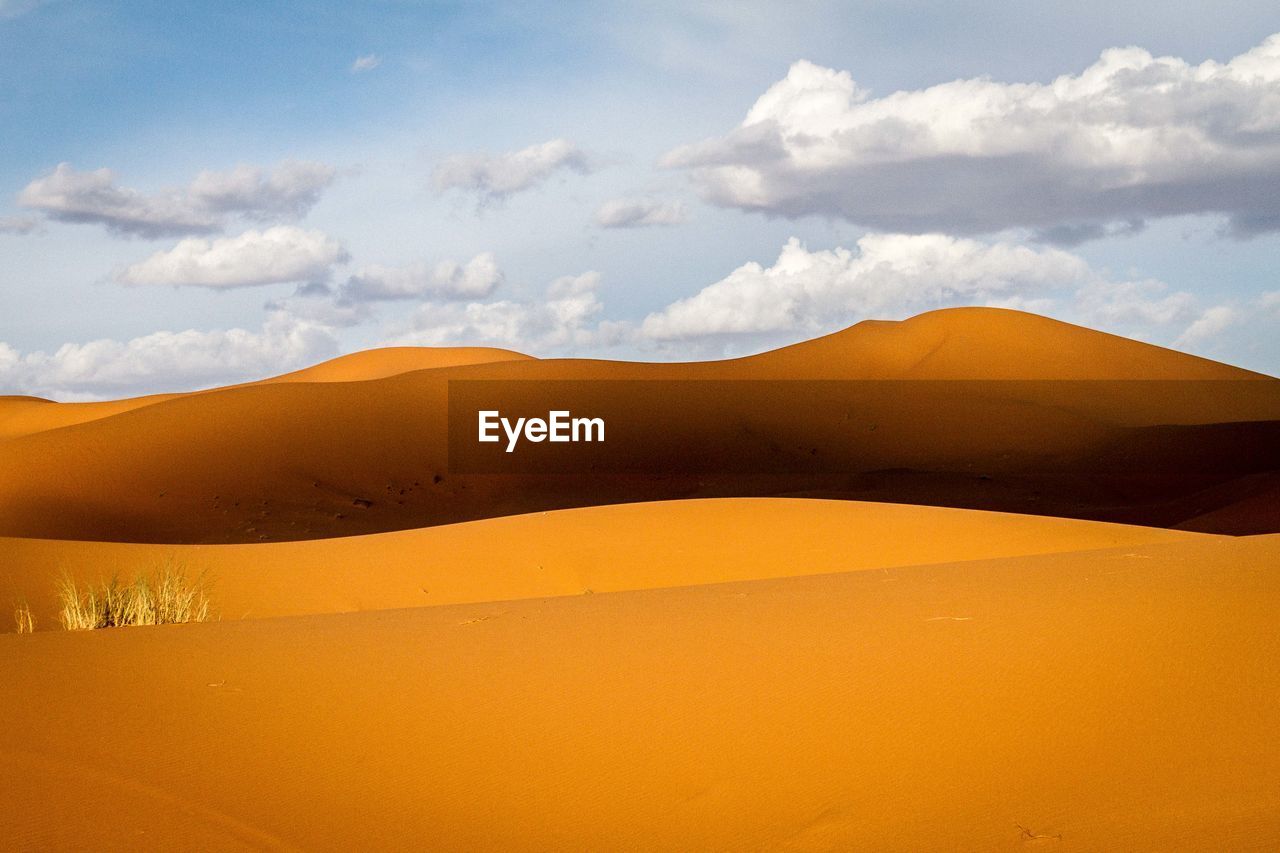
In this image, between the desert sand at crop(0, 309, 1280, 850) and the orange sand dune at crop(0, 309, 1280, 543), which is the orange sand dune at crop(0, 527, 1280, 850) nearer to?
the desert sand at crop(0, 309, 1280, 850)

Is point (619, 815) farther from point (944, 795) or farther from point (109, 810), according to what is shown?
point (109, 810)

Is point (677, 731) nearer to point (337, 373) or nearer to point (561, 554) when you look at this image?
point (561, 554)

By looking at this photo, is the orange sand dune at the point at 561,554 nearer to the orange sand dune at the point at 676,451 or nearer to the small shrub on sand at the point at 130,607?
the small shrub on sand at the point at 130,607

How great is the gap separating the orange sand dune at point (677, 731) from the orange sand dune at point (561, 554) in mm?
6792

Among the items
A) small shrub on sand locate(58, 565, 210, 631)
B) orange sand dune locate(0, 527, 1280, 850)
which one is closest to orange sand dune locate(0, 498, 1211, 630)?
small shrub on sand locate(58, 565, 210, 631)

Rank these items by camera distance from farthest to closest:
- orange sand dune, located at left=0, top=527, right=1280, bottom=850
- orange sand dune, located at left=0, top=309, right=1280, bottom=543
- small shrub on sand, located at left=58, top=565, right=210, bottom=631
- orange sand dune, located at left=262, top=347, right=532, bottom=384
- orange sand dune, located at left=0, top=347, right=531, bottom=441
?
orange sand dune, located at left=262, top=347, right=532, bottom=384
orange sand dune, located at left=0, top=347, right=531, bottom=441
orange sand dune, located at left=0, top=309, right=1280, bottom=543
small shrub on sand, located at left=58, top=565, right=210, bottom=631
orange sand dune, located at left=0, top=527, right=1280, bottom=850

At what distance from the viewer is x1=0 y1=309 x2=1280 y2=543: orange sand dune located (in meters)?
31.5

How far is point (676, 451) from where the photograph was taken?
39.0 meters

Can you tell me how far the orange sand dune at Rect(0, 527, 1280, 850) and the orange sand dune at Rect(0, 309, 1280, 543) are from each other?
20177 millimetres

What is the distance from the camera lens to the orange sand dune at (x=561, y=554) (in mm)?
14453

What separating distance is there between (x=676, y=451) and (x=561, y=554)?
22.8 metres

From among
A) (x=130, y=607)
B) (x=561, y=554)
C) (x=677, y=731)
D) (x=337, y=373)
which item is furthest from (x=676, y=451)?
(x=337, y=373)

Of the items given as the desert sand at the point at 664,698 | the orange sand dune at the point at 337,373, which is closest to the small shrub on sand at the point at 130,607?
the desert sand at the point at 664,698

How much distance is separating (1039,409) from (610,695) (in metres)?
41.3
